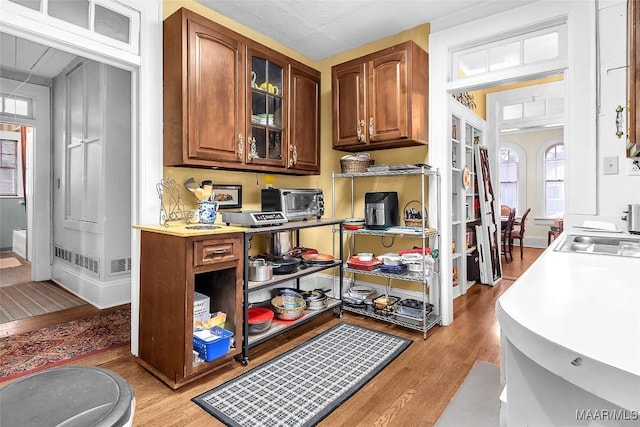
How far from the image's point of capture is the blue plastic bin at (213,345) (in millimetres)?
2006

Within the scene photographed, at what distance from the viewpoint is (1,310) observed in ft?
10.7

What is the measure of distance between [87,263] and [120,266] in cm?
47

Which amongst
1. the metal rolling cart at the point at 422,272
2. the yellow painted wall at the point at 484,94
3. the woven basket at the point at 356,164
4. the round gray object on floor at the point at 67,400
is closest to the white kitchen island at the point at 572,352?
the round gray object on floor at the point at 67,400

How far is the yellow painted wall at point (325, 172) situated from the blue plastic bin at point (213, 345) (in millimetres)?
1008

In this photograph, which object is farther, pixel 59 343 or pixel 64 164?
pixel 64 164

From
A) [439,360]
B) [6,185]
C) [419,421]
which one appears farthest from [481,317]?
[6,185]

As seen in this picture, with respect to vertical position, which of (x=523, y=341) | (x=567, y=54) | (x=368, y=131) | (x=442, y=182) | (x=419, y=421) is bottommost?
(x=419, y=421)

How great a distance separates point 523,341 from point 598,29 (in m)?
2.73

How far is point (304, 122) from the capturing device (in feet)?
10.4

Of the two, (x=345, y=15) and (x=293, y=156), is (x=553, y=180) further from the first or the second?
(x=293, y=156)

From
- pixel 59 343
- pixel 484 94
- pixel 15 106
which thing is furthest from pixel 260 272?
pixel 484 94

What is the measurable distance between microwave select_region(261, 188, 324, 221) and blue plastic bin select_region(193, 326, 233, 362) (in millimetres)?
1044

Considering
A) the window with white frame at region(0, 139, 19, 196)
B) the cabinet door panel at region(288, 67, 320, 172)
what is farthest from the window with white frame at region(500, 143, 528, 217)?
the window with white frame at region(0, 139, 19, 196)

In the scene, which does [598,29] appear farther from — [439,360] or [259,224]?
[259,224]
